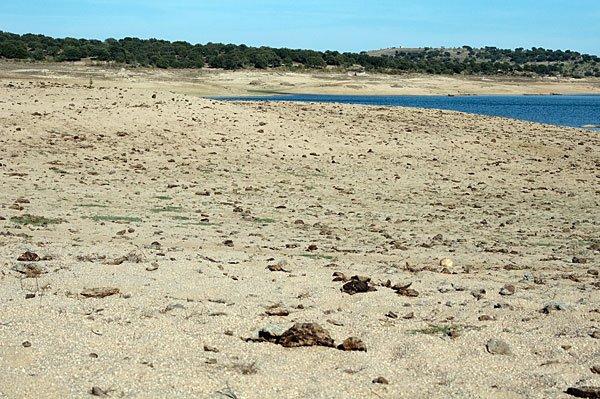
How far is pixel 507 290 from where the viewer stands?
619 centimetres

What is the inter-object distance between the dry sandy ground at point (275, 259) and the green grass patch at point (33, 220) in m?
0.02

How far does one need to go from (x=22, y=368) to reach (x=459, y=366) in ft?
7.92

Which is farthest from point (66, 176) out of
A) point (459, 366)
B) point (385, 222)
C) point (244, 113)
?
point (459, 366)

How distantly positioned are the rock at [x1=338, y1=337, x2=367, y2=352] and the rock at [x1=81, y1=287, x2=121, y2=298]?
1810mm

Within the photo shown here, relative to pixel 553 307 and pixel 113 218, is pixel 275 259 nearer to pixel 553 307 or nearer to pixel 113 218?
pixel 553 307

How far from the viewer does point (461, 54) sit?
160 metres

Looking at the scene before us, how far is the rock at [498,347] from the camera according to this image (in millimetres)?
4777

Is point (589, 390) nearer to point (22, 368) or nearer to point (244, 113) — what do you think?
point (22, 368)

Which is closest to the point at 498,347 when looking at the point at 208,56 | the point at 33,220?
the point at 33,220

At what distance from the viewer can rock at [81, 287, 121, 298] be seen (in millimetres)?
5574

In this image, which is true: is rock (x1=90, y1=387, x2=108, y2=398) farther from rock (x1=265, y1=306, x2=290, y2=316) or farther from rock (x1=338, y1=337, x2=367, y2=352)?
rock (x1=265, y1=306, x2=290, y2=316)

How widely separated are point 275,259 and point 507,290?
82.6 inches

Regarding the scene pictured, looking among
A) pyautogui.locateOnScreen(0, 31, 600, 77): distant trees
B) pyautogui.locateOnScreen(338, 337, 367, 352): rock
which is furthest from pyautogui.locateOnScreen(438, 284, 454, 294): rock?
pyautogui.locateOnScreen(0, 31, 600, 77): distant trees

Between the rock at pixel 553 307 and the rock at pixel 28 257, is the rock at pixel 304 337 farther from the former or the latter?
the rock at pixel 28 257
